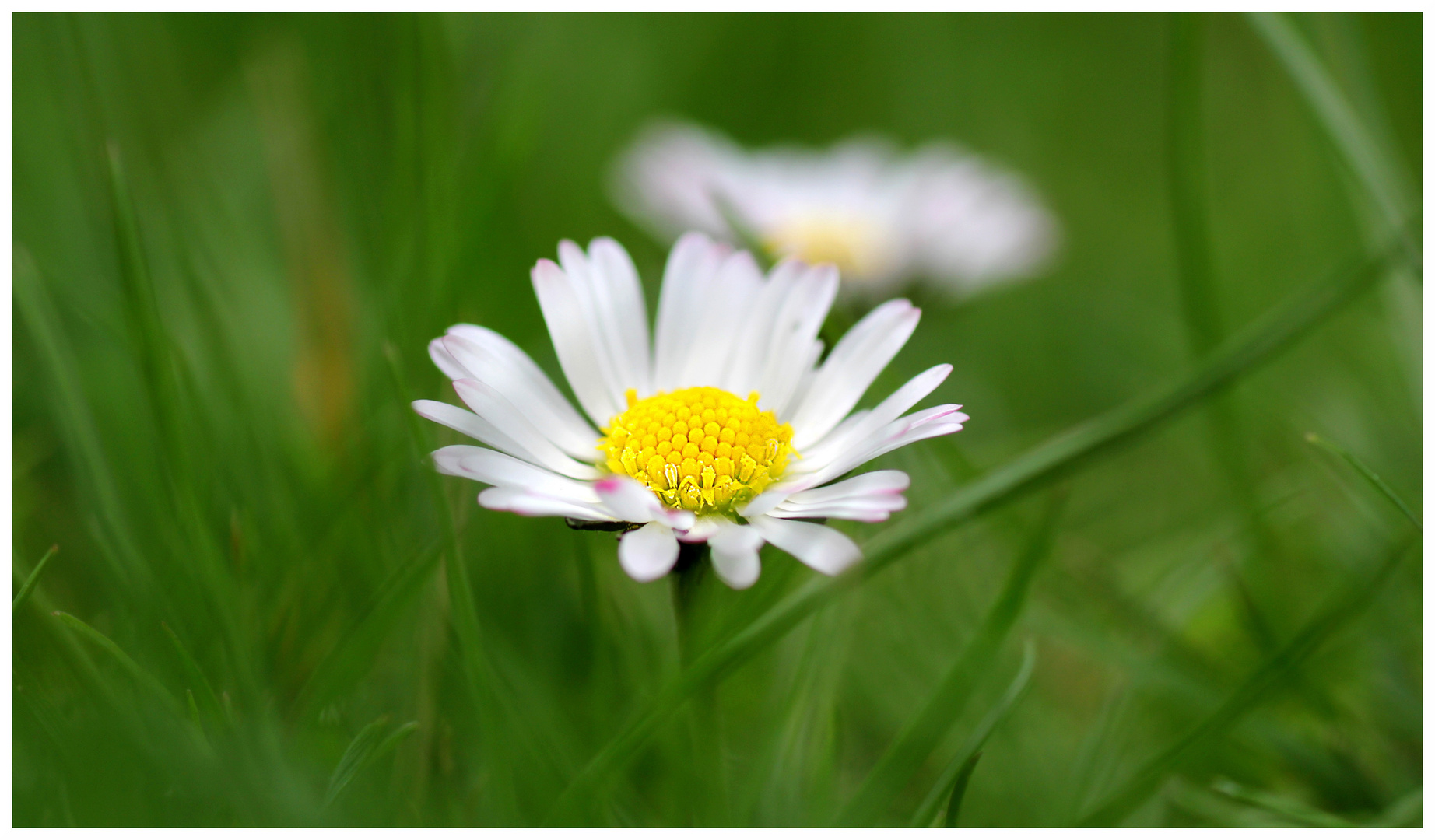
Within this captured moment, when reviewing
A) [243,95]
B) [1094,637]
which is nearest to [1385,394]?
[1094,637]

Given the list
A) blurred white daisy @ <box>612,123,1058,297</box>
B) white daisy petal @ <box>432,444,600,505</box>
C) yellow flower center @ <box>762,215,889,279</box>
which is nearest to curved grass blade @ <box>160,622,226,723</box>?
white daisy petal @ <box>432,444,600,505</box>

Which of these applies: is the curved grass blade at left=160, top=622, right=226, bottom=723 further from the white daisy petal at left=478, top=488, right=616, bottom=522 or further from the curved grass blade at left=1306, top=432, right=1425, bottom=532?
the curved grass blade at left=1306, top=432, right=1425, bottom=532

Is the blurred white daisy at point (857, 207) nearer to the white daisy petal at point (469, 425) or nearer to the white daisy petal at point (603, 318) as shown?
the white daisy petal at point (603, 318)

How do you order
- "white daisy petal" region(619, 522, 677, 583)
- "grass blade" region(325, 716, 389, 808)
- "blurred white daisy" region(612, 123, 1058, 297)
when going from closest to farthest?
1. "white daisy petal" region(619, 522, 677, 583)
2. "grass blade" region(325, 716, 389, 808)
3. "blurred white daisy" region(612, 123, 1058, 297)

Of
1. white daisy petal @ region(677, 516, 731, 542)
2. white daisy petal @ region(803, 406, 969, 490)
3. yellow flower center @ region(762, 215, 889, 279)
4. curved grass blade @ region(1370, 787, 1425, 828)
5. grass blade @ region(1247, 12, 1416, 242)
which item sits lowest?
curved grass blade @ region(1370, 787, 1425, 828)

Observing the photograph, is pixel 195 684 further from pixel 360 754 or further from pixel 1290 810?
pixel 1290 810

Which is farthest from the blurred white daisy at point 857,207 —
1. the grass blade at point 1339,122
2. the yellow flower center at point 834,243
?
the grass blade at point 1339,122

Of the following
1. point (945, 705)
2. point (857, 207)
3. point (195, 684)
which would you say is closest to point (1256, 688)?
point (945, 705)
